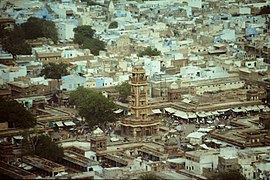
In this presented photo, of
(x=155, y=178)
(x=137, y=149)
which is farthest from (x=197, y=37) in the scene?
(x=155, y=178)

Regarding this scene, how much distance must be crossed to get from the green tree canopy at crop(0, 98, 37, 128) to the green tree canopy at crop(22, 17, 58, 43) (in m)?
17.7

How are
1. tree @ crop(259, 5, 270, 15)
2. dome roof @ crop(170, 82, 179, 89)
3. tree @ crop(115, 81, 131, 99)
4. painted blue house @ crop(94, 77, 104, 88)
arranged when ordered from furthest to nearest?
tree @ crop(259, 5, 270, 15) < painted blue house @ crop(94, 77, 104, 88) < dome roof @ crop(170, 82, 179, 89) < tree @ crop(115, 81, 131, 99)

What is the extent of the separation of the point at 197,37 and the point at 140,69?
56.1ft

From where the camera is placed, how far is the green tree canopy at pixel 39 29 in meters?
60.2

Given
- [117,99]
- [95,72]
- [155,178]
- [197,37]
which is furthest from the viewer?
[197,37]

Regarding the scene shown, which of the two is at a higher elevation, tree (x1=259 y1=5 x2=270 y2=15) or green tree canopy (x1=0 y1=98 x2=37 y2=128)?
green tree canopy (x1=0 y1=98 x2=37 y2=128)

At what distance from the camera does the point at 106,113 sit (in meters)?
43.7

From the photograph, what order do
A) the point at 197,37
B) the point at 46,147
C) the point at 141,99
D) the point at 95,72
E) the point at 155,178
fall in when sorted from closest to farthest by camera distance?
the point at 155,178 < the point at 46,147 < the point at 141,99 < the point at 95,72 < the point at 197,37

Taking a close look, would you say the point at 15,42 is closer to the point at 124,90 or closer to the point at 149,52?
the point at 149,52

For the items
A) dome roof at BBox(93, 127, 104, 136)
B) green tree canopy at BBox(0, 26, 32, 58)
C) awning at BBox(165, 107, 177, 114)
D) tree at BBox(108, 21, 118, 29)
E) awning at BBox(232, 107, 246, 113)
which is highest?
green tree canopy at BBox(0, 26, 32, 58)

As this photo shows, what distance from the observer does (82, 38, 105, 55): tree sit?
186 ft

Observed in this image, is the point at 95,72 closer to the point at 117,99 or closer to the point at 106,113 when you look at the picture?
the point at 117,99

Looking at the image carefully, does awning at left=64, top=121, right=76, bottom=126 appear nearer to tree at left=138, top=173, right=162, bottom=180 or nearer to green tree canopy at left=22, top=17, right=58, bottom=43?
tree at left=138, top=173, right=162, bottom=180

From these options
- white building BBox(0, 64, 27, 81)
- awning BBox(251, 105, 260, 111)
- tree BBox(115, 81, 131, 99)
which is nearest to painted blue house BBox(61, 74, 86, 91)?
white building BBox(0, 64, 27, 81)
